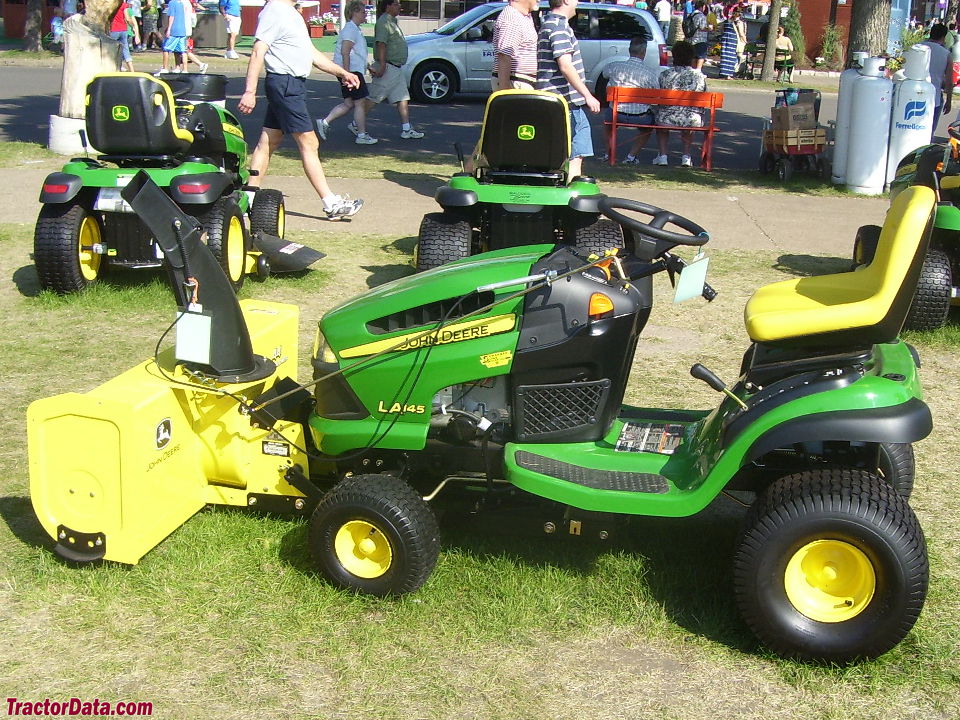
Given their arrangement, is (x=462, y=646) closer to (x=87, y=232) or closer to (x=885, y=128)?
(x=87, y=232)

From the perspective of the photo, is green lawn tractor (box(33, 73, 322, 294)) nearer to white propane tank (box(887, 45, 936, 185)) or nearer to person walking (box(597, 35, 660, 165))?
person walking (box(597, 35, 660, 165))

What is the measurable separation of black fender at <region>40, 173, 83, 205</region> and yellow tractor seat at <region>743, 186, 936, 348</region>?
14.8 feet

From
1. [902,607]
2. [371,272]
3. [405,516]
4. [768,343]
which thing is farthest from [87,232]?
[902,607]

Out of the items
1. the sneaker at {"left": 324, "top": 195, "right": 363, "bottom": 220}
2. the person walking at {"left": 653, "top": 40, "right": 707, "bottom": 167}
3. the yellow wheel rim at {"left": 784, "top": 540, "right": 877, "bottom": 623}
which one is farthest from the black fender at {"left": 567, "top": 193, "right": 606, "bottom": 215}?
the person walking at {"left": 653, "top": 40, "right": 707, "bottom": 167}

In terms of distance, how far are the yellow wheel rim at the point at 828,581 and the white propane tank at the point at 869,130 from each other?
8.44m

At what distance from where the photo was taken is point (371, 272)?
7574mm

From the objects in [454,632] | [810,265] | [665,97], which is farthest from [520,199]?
[665,97]

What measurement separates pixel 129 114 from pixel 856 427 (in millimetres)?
5084

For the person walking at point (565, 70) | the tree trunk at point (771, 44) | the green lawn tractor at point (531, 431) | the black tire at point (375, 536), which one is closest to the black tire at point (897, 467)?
the green lawn tractor at point (531, 431)

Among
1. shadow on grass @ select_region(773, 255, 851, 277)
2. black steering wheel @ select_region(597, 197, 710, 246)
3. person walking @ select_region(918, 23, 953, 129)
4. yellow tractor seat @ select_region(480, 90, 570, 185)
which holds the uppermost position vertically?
person walking @ select_region(918, 23, 953, 129)

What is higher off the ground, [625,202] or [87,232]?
[625,202]

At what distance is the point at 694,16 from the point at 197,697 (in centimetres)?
2550

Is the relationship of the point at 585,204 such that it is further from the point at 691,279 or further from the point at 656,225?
the point at 691,279

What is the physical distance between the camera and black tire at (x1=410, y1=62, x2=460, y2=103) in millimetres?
17469
